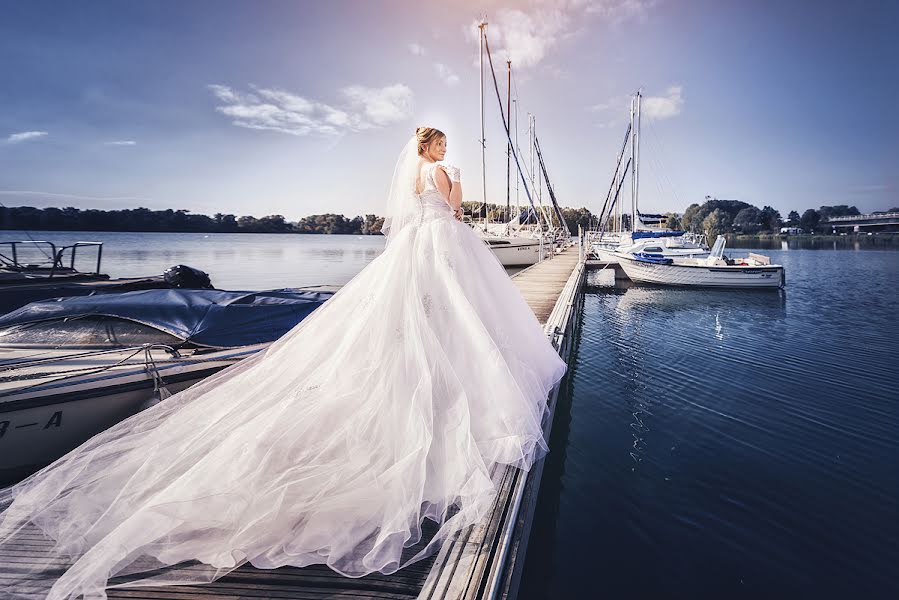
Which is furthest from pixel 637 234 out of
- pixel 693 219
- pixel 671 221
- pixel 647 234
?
pixel 693 219

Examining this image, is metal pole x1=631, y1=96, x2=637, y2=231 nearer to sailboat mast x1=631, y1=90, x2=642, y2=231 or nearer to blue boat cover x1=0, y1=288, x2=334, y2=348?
sailboat mast x1=631, y1=90, x2=642, y2=231

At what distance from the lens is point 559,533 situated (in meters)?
3.91

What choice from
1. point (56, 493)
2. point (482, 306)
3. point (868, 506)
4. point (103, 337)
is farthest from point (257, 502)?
point (868, 506)

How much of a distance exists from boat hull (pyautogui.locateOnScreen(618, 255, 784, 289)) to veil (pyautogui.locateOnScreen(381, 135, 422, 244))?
18870mm

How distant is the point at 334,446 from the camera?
257 cm

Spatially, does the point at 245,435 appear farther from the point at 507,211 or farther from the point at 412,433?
the point at 507,211

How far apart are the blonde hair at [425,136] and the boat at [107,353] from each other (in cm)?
269

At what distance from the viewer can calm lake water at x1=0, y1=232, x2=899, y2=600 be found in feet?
11.0

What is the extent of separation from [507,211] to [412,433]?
3174 centimetres

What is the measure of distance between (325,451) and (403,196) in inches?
90.8

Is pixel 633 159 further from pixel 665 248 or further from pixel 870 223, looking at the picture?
pixel 870 223

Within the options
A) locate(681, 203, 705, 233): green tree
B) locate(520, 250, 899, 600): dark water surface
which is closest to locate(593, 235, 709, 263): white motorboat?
locate(520, 250, 899, 600): dark water surface

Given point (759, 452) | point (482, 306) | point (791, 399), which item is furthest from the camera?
point (791, 399)

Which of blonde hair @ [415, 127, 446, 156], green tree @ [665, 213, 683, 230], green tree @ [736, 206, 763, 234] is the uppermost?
green tree @ [736, 206, 763, 234]
